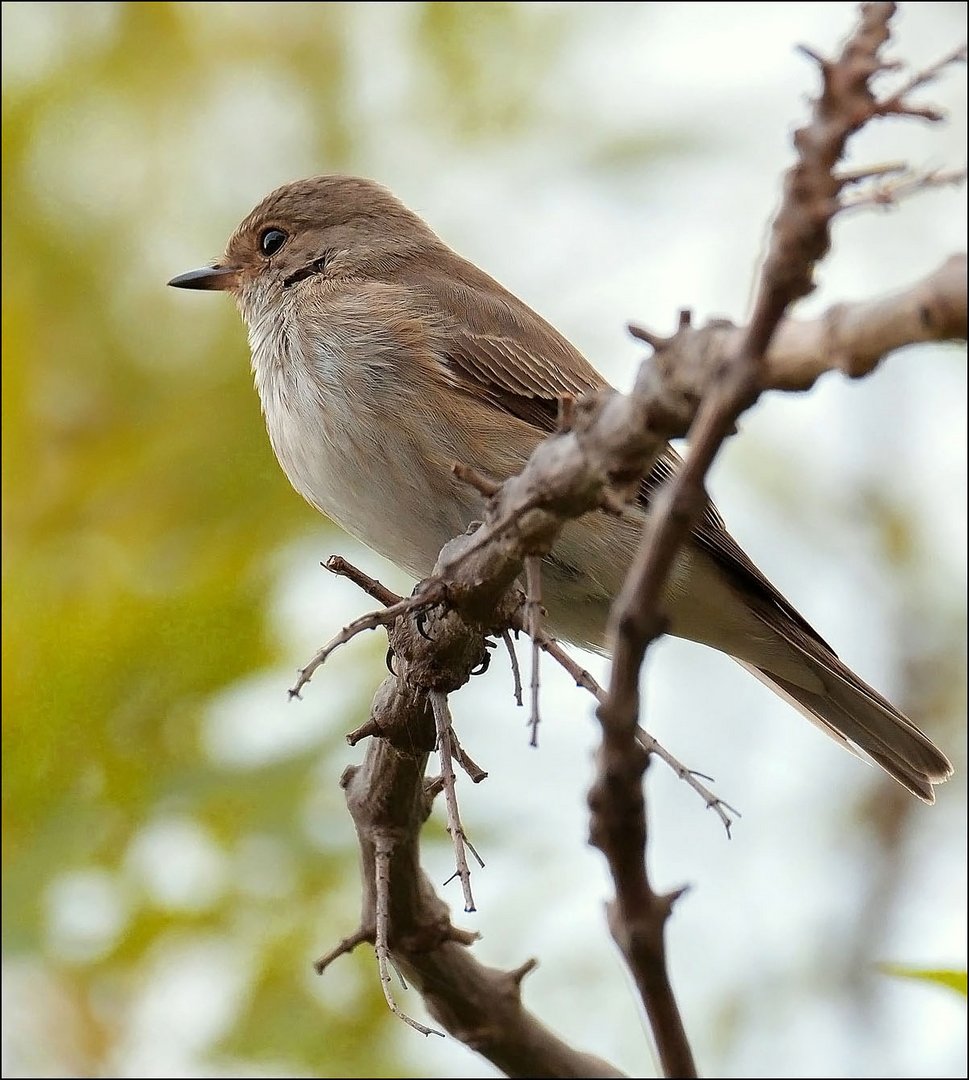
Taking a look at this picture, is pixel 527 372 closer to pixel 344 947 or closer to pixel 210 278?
pixel 210 278

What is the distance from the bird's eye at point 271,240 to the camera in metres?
5.72

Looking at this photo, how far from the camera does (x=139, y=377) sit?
21.8 feet

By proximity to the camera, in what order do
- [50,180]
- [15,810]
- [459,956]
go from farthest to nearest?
[50,180], [15,810], [459,956]

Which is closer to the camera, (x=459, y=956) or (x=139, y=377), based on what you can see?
(x=459, y=956)

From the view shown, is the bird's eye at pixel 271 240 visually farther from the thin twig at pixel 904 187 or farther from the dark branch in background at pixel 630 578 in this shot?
the thin twig at pixel 904 187

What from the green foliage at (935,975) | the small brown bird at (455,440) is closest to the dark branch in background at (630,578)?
the green foliage at (935,975)

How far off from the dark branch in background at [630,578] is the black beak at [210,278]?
2.86 meters

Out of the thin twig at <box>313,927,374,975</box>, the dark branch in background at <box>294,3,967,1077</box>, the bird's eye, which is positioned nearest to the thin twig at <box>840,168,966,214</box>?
the dark branch in background at <box>294,3,967,1077</box>

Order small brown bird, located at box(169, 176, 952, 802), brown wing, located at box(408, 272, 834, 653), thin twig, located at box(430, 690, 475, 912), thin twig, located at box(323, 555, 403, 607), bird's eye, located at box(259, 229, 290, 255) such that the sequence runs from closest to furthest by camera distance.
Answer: thin twig, located at box(430, 690, 475, 912), thin twig, located at box(323, 555, 403, 607), small brown bird, located at box(169, 176, 952, 802), brown wing, located at box(408, 272, 834, 653), bird's eye, located at box(259, 229, 290, 255)

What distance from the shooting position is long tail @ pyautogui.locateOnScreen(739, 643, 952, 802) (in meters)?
4.71

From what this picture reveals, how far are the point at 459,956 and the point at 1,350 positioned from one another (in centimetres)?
403

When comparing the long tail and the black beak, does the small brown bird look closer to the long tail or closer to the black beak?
the long tail

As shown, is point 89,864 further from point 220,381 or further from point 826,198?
point 826,198

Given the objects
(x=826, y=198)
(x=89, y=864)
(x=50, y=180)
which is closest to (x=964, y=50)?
(x=826, y=198)
